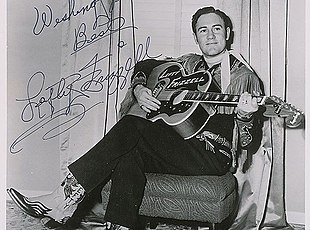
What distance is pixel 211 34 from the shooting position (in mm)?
1216

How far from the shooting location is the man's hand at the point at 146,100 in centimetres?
124

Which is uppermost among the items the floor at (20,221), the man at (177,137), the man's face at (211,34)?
the man's face at (211,34)

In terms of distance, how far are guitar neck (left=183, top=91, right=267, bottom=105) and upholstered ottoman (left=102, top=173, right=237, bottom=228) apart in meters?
0.16

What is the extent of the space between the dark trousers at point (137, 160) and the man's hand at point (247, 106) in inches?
4.1

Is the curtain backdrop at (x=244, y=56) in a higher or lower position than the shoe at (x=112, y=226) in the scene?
higher

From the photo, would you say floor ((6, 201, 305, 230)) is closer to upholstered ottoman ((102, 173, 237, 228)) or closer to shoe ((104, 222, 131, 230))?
shoe ((104, 222, 131, 230))

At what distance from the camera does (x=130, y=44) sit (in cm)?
124

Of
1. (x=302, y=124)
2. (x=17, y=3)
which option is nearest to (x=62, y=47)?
(x=17, y=3)

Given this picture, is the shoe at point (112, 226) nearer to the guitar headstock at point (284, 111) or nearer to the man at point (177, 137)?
the man at point (177, 137)

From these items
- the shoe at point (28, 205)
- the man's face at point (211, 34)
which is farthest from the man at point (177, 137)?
the shoe at point (28, 205)

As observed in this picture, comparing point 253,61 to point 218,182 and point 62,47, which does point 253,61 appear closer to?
point 218,182

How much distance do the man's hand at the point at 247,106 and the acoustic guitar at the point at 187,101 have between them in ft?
0.03

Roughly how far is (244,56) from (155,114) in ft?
0.76
